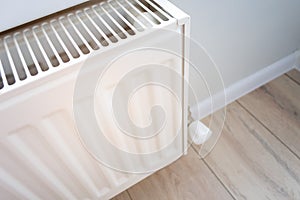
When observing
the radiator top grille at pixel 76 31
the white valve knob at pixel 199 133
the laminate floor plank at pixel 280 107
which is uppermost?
the radiator top grille at pixel 76 31

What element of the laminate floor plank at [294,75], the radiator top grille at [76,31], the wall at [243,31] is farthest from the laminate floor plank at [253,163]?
the radiator top grille at [76,31]

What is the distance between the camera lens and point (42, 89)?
0.43 meters

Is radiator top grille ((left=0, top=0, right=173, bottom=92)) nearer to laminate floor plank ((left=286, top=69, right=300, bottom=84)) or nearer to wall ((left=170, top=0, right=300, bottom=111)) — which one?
wall ((left=170, top=0, right=300, bottom=111))

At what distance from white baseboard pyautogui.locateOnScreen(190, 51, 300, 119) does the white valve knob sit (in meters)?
0.08

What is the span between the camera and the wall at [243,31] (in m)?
0.75

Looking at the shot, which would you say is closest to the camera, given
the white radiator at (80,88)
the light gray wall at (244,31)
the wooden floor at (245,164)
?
the white radiator at (80,88)

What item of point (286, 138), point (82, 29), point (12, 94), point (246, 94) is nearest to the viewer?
point (12, 94)

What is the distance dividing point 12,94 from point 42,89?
4 centimetres

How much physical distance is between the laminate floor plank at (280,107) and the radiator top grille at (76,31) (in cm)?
71

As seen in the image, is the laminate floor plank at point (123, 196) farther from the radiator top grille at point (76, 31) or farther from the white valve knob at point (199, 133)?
the radiator top grille at point (76, 31)

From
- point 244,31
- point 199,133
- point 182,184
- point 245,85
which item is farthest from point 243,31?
point 182,184

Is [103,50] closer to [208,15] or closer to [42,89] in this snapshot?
[42,89]

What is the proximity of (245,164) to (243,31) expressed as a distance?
1.51 ft

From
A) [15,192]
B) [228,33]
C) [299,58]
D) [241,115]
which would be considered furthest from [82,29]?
[299,58]
